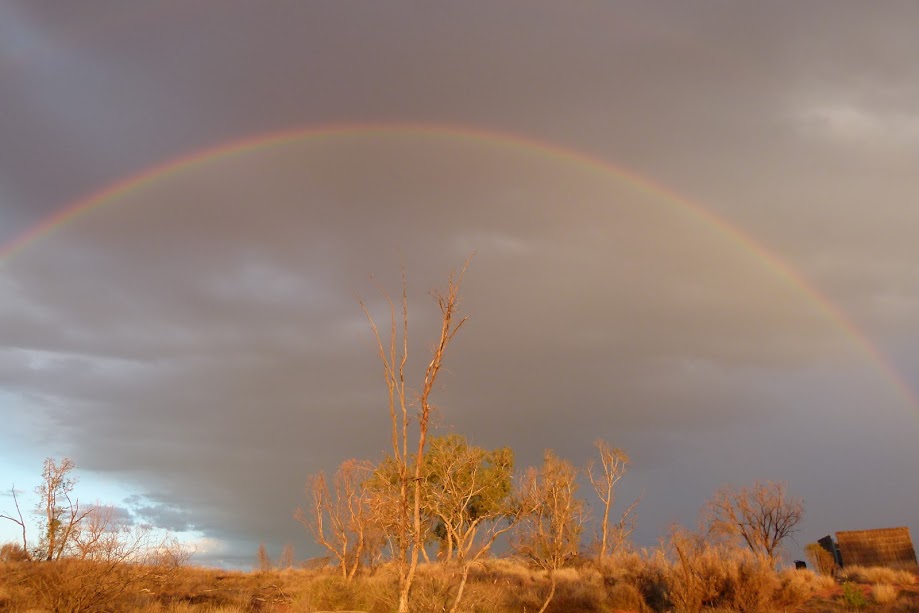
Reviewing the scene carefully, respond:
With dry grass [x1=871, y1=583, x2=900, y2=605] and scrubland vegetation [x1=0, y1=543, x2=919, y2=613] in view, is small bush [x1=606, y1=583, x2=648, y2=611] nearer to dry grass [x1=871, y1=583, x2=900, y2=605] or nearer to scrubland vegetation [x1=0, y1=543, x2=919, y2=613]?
scrubland vegetation [x1=0, y1=543, x2=919, y2=613]

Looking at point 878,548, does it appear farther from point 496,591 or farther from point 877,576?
point 496,591

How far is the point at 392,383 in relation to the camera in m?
13.5

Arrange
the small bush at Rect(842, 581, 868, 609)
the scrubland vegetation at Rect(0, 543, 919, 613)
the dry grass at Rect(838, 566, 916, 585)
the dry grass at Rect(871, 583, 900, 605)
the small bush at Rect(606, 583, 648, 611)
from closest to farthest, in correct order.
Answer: the scrubland vegetation at Rect(0, 543, 919, 613) < the small bush at Rect(842, 581, 868, 609) < the dry grass at Rect(871, 583, 900, 605) < the small bush at Rect(606, 583, 648, 611) < the dry grass at Rect(838, 566, 916, 585)

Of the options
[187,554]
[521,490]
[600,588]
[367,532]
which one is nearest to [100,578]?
[187,554]

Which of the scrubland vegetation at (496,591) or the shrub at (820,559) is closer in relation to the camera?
the scrubland vegetation at (496,591)

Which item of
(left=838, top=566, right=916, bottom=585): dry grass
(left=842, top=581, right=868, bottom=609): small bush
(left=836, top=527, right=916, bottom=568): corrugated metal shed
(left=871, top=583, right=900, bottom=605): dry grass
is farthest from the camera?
(left=836, top=527, right=916, bottom=568): corrugated metal shed

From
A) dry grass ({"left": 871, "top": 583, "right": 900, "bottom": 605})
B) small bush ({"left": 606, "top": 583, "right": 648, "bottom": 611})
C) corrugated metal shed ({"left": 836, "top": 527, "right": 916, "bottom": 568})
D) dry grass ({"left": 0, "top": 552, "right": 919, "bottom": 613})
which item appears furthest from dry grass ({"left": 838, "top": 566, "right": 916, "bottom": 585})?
small bush ({"left": 606, "top": 583, "right": 648, "bottom": 611})

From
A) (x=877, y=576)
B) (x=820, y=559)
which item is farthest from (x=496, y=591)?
(x=820, y=559)

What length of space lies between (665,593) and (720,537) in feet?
50.2

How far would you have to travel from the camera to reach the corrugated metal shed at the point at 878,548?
119 feet

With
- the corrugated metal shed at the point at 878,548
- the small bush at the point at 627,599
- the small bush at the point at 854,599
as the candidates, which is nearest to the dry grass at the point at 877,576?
the corrugated metal shed at the point at 878,548

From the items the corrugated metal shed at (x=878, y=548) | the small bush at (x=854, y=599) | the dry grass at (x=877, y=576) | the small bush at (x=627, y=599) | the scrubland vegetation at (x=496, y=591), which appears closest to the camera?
the scrubland vegetation at (x=496, y=591)

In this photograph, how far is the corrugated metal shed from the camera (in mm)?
36125

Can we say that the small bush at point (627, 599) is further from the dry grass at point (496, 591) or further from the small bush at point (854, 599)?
the small bush at point (854, 599)
